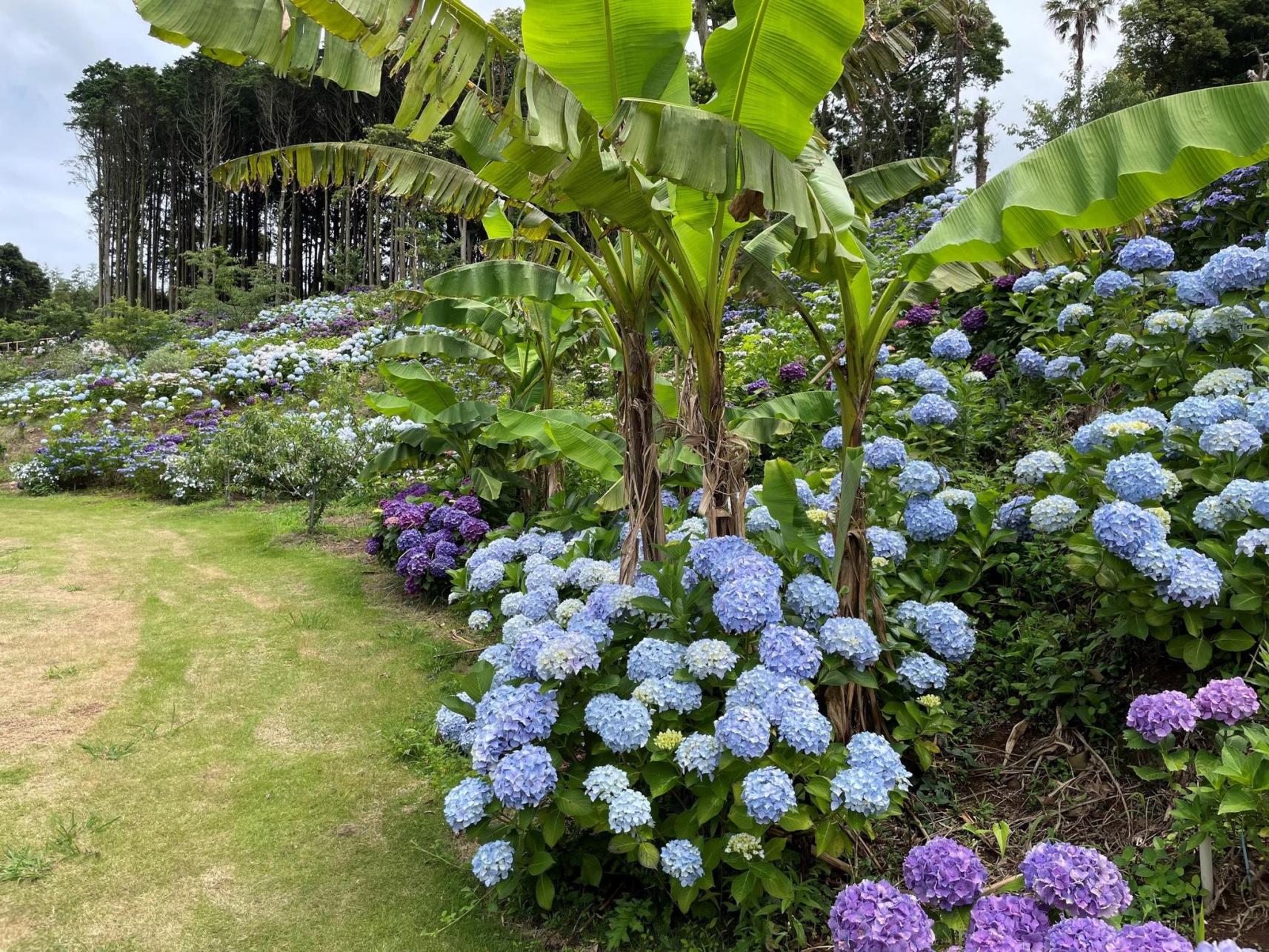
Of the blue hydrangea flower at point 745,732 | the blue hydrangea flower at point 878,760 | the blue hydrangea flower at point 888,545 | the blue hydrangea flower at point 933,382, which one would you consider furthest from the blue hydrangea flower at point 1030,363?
the blue hydrangea flower at point 745,732

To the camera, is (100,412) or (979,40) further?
(979,40)

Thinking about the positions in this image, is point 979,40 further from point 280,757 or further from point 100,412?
point 280,757

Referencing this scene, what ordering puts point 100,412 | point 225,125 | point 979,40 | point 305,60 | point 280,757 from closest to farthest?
1. point 305,60
2. point 280,757
3. point 100,412
4. point 979,40
5. point 225,125

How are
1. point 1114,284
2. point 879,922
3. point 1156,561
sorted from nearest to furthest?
1. point 879,922
2. point 1156,561
3. point 1114,284

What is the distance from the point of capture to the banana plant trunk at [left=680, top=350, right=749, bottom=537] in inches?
128

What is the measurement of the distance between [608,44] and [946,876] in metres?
3.07

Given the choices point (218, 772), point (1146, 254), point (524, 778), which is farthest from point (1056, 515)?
point (218, 772)

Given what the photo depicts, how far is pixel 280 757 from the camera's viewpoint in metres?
4.04

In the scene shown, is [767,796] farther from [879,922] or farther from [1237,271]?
[1237,271]

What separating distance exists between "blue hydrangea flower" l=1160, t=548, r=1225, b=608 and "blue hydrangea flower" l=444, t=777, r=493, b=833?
2.62 metres

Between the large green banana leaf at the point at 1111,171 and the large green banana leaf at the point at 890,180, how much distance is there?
1611 millimetres

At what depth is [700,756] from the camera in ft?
7.95

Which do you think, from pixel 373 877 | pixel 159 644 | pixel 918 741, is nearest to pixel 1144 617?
pixel 918 741

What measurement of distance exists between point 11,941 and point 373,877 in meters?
1.25
